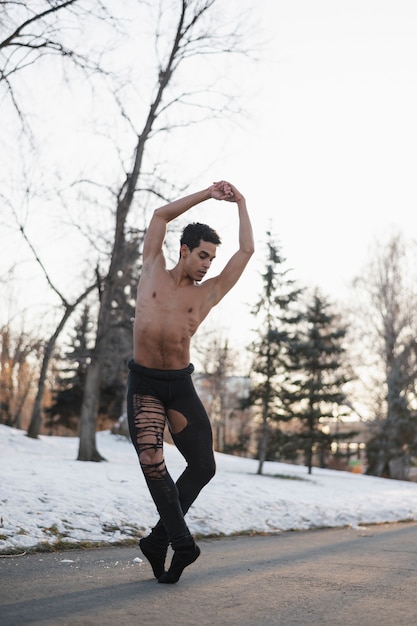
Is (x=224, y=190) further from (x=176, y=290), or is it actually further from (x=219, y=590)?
(x=219, y=590)

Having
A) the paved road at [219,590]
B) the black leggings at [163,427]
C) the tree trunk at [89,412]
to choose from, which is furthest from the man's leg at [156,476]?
the tree trunk at [89,412]

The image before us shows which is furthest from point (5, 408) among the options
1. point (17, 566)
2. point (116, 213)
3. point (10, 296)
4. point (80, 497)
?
point (17, 566)

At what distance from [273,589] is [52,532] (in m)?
2.66

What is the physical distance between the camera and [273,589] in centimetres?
383

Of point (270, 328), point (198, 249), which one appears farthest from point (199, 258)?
point (270, 328)

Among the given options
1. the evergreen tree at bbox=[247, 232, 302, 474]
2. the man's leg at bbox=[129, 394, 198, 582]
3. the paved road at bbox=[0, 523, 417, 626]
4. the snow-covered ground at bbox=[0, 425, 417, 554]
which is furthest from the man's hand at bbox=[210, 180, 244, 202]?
the evergreen tree at bbox=[247, 232, 302, 474]

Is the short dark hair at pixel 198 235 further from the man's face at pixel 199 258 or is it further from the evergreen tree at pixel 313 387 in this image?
the evergreen tree at pixel 313 387

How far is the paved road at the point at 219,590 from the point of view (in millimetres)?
3018

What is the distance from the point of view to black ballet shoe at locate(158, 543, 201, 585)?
3.86 m

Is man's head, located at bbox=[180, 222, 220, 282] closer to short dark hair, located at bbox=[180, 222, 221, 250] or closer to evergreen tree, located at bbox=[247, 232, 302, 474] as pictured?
short dark hair, located at bbox=[180, 222, 221, 250]

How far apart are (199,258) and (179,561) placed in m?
1.71

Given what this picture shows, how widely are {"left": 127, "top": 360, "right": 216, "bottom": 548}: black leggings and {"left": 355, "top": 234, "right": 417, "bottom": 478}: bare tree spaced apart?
29.2 meters

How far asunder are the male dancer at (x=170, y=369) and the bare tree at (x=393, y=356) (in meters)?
29.2

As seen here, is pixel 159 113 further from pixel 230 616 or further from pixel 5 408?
pixel 5 408
